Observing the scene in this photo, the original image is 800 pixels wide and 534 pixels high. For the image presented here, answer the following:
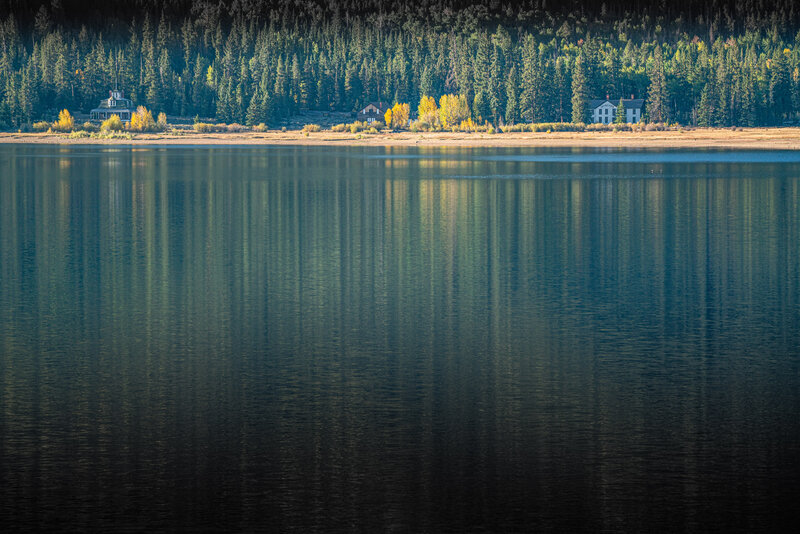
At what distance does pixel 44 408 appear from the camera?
19531 mm

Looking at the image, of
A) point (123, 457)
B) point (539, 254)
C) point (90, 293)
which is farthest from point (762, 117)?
point (123, 457)

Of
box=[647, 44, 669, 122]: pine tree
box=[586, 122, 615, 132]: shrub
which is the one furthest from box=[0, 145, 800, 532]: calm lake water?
box=[647, 44, 669, 122]: pine tree

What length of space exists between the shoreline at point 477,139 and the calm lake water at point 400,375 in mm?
116317

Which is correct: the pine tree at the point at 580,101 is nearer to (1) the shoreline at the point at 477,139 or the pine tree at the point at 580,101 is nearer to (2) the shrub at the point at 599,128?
(2) the shrub at the point at 599,128

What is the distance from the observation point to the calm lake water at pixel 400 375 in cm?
1541

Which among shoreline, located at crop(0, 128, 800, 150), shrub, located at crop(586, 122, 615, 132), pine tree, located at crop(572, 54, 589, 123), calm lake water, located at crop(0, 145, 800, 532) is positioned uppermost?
pine tree, located at crop(572, 54, 589, 123)

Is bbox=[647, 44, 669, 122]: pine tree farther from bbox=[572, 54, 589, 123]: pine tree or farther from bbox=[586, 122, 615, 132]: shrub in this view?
bbox=[572, 54, 589, 123]: pine tree

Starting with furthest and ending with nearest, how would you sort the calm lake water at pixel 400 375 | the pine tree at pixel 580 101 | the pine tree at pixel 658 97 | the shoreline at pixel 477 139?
1. the pine tree at pixel 658 97
2. the pine tree at pixel 580 101
3. the shoreline at pixel 477 139
4. the calm lake water at pixel 400 375

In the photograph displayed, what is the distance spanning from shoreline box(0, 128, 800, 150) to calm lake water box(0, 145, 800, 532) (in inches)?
4579

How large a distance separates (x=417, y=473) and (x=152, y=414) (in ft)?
16.9

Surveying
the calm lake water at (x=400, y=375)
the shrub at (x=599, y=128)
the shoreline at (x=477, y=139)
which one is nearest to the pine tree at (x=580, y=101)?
the shrub at (x=599, y=128)

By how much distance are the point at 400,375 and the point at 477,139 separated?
160 m

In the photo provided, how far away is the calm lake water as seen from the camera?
607 inches

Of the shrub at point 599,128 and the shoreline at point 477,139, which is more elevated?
the shrub at point 599,128
